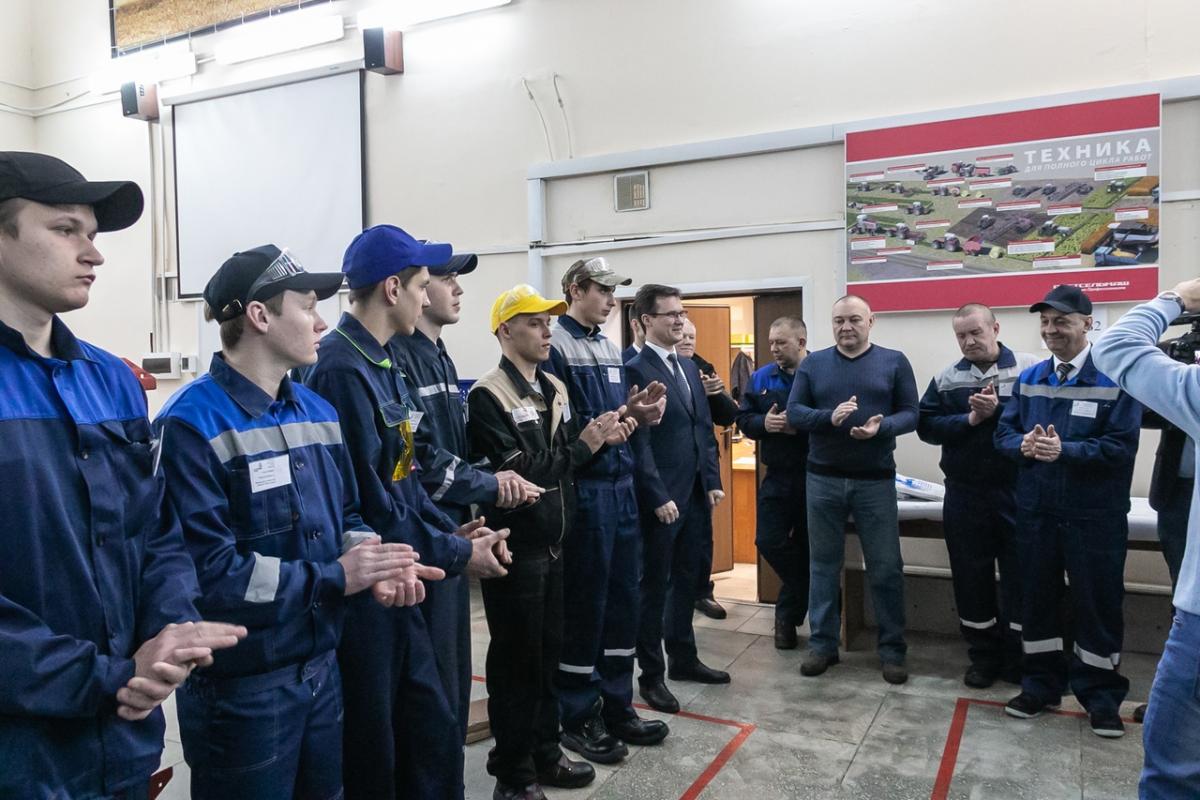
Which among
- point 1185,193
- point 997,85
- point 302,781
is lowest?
point 302,781

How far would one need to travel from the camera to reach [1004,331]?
14.3 feet

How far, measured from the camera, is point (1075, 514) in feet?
10.3

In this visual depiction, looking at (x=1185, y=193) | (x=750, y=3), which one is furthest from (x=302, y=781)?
(x=750, y=3)

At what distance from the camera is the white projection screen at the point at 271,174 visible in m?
6.27

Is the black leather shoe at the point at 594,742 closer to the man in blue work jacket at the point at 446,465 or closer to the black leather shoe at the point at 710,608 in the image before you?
the man in blue work jacket at the point at 446,465

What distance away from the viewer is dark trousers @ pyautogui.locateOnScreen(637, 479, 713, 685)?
3.34 metres

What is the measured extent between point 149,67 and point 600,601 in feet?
21.5

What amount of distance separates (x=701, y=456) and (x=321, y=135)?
14.4 ft

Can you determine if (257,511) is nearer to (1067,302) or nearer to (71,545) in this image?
(71,545)

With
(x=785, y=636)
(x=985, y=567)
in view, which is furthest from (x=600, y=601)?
(x=985, y=567)

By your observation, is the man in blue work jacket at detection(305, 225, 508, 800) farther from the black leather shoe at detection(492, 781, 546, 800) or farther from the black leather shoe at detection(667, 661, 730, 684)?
the black leather shoe at detection(667, 661, 730, 684)

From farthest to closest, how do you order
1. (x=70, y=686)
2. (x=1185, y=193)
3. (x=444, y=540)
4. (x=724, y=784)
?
(x=1185, y=193) < (x=724, y=784) < (x=444, y=540) < (x=70, y=686)

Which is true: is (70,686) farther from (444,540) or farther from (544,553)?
(544,553)

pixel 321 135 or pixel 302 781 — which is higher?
pixel 321 135
